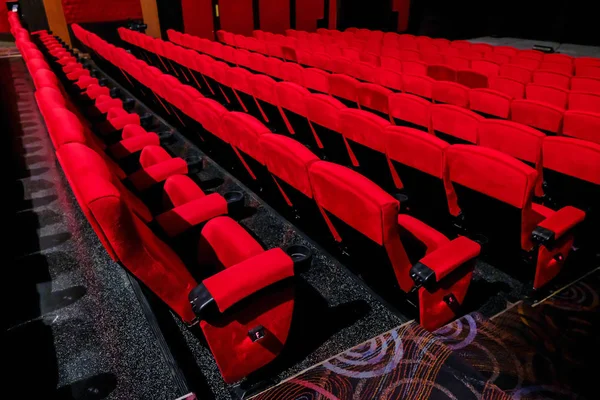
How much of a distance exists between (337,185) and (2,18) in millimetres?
4234

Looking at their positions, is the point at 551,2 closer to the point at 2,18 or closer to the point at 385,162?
the point at 385,162

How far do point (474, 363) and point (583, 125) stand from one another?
585 millimetres

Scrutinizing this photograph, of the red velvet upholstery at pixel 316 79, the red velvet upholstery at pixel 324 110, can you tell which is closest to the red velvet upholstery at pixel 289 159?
the red velvet upholstery at pixel 324 110

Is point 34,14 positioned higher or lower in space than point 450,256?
higher

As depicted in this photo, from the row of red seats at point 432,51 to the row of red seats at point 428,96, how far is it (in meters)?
0.51

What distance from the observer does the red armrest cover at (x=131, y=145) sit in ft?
2.49

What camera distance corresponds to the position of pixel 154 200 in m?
0.67

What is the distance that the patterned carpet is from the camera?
0.43m

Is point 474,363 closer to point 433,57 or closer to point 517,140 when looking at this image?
point 517,140

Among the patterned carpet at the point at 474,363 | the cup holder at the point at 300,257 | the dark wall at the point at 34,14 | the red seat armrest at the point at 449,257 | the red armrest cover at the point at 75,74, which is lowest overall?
the patterned carpet at the point at 474,363

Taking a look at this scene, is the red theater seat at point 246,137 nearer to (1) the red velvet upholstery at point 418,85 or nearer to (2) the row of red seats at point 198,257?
(2) the row of red seats at point 198,257

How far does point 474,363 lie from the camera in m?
0.50

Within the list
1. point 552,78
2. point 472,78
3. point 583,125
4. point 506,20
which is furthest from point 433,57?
point 506,20

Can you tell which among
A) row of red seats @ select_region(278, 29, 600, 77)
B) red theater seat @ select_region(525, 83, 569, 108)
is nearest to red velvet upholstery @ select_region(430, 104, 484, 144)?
red theater seat @ select_region(525, 83, 569, 108)
